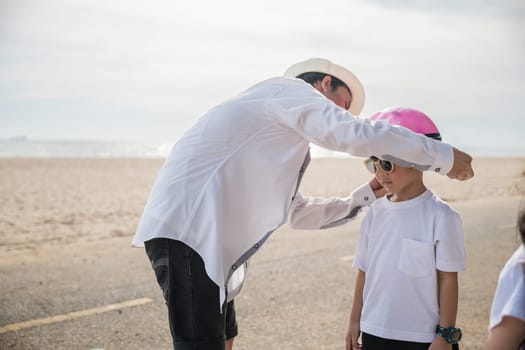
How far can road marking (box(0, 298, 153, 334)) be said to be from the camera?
16.0 feet

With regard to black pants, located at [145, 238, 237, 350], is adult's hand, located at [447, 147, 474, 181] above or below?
above

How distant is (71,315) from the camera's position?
5195 mm

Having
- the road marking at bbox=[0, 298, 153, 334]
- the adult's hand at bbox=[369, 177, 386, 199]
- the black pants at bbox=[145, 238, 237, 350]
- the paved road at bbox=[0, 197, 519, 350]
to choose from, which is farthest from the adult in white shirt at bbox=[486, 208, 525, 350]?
the road marking at bbox=[0, 298, 153, 334]

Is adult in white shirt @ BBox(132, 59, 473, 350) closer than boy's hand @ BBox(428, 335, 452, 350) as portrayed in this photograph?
Yes

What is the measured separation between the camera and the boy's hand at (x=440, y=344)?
2.50 meters

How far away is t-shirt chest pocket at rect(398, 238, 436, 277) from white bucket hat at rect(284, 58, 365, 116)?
86cm

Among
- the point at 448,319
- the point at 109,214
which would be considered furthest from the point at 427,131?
the point at 109,214

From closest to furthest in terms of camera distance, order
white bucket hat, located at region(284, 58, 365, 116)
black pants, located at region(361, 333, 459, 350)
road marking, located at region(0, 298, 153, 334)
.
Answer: black pants, located at region(361, 333, 459, 350), white bucket hat, located at region(284, 58, 365, 116), road marking, located at region(0, 298, 153, 334)

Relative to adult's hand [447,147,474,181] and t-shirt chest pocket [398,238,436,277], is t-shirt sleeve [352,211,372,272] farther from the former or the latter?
adult's hand [447,147,474,181]

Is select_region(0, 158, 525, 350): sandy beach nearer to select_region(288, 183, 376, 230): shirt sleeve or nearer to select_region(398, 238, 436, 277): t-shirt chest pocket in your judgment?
select_region(398, 238, 436, 277): t-shirt chest pocket

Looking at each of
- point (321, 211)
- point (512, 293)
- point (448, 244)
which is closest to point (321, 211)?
point (321, 211)

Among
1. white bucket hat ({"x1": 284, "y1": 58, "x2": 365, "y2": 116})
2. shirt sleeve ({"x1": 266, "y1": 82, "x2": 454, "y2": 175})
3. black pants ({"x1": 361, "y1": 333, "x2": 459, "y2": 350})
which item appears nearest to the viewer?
shirt sleeve ({"x1": 266, "y1": 82, "x2": 454, "y2": 175})

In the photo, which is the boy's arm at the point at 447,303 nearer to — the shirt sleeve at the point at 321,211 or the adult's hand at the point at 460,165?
the adult's hand at the point at 460,165

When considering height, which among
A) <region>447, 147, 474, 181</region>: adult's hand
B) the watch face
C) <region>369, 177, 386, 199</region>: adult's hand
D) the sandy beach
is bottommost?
the sandy beach
